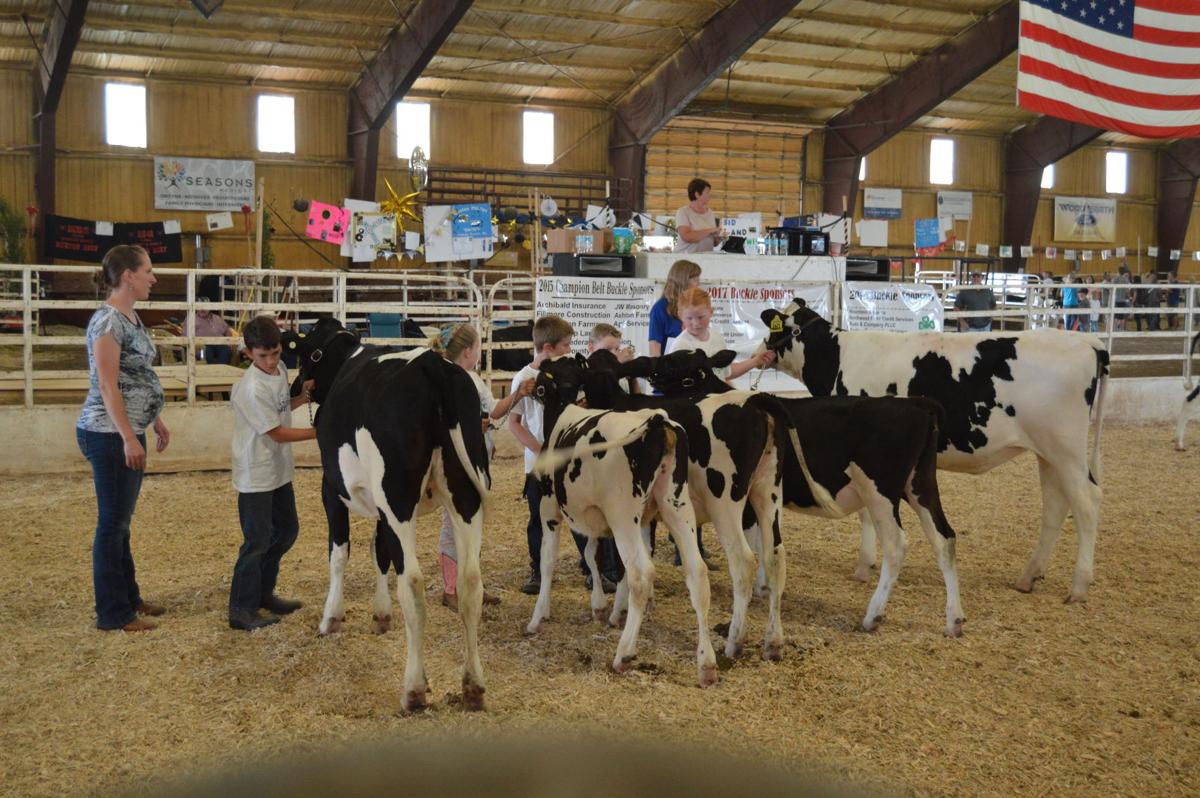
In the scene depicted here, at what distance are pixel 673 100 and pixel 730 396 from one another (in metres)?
19.6

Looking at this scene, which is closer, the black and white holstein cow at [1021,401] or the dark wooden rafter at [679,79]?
the black and white holstein cow at [1021,401]

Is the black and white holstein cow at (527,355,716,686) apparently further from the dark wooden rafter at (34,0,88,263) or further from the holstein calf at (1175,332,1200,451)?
the dark wooden rafter at (34,0,88,263)

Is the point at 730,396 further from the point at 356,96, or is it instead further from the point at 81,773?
the point at 356,96

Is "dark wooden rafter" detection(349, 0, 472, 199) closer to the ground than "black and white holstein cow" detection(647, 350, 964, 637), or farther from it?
farther from it

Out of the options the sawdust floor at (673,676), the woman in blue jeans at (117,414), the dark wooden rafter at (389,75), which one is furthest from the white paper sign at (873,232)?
the woman in blue jeans at (117,414)

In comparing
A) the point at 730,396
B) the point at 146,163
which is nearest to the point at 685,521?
the point at 730,396

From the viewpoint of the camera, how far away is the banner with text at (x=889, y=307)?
1138 centimetres

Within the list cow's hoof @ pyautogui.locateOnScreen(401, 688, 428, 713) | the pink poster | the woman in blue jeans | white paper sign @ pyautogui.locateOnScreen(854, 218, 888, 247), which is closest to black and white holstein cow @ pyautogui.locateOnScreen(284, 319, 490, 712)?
cow's hoof @ pyautogui.locateOnScreen(401, 688, 428, 713)

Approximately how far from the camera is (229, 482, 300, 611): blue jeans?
4.96 m

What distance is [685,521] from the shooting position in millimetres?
4520

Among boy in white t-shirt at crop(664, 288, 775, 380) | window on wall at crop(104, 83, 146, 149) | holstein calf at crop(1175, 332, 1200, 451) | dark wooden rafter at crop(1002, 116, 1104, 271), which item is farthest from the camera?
dark wooden rafter at crop(1002, 116, 1104, 271)

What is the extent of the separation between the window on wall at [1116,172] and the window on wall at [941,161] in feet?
19.8

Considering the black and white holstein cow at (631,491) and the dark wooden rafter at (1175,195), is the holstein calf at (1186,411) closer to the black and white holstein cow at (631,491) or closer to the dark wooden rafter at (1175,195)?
the black and white holstein cow at (631,491)

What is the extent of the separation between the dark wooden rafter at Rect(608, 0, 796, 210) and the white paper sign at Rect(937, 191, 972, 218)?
10523 mm
